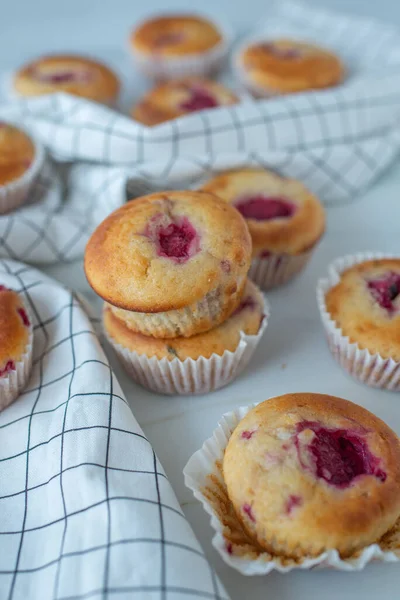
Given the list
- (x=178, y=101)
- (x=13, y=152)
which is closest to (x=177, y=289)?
(x=13, y=152)

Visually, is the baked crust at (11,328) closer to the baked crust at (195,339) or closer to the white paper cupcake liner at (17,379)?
the white paper cupcake liner at (17,379)

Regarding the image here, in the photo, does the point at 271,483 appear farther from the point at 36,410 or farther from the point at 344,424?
the point at 36,410

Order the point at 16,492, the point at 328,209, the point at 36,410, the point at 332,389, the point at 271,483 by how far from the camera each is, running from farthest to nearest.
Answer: the point at 328,209, the point at 332,389, the point at 36,410, the point at 16,492, the point at 271,483

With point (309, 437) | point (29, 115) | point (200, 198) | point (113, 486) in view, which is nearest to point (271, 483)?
point (309, 437)

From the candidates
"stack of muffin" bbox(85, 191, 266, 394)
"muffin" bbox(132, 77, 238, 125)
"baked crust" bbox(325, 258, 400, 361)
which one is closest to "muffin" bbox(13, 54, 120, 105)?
"muffin" bbox(132, 77, 238, 125)

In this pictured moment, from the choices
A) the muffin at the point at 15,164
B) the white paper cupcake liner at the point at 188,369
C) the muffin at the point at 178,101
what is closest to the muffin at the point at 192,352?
the white paper cupcake liner at the point at 188,369

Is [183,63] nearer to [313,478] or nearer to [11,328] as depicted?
[11,328]
